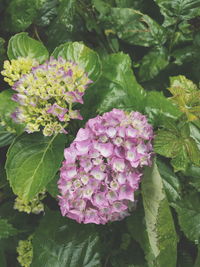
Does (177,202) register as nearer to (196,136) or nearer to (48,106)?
(196,136)

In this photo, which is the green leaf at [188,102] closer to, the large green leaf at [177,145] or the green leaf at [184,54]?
the large green leaf at [177,145]

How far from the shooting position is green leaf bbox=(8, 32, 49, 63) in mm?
1111

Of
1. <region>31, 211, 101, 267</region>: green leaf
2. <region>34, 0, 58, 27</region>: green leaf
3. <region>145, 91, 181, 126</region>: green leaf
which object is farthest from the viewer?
<region>34, 0, 58, 27</region>: green leaf

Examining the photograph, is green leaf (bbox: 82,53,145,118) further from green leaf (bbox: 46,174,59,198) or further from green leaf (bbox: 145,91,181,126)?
green leaf (bbox: 46,174,59,198)

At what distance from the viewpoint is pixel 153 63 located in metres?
1.29

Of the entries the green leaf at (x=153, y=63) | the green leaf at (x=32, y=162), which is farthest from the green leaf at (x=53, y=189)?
the green leaf at (x=153, y=63)

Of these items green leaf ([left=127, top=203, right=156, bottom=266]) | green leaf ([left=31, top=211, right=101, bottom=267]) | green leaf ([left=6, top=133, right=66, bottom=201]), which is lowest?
green leaf ([left=31, top=211, right=101, bottom=267])

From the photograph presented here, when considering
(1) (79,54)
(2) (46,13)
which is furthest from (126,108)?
(2) (46,13)

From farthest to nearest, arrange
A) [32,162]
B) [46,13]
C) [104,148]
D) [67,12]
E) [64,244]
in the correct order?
[46,13], [67,12], [64,244], [32,162], [104,148]

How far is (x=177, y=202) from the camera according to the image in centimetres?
106

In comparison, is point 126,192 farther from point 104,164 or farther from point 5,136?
point 5,136

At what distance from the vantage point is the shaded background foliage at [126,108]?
98cm

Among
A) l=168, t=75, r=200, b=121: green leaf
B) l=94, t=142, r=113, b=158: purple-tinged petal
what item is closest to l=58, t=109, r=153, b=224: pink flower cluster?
l=94, t=142, r=113, b=158: purple-tinged petal

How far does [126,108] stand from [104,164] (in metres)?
0.23
